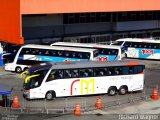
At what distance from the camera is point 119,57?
40.8m

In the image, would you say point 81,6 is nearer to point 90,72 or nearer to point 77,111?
point 90,72

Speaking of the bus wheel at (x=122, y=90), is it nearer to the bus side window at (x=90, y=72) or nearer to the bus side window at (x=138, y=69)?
the bus side window at (x=138, y=69)

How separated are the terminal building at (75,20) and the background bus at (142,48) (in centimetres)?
338

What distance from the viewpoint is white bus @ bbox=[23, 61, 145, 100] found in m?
27.1

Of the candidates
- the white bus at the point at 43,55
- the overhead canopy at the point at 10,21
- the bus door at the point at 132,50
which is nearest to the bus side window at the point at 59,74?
the white bus at the point at 43,55

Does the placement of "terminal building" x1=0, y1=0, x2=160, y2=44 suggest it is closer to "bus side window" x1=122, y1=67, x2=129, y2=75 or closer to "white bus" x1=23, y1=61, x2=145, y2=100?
Result: "white bus" x1=23, y1=61, x2=145, y2=100

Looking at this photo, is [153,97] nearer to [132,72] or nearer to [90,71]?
[132,72]

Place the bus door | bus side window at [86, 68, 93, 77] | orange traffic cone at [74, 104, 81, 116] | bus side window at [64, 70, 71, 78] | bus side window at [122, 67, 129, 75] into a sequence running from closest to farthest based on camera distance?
1. orange traffic cone at [74, 104, 81, 116]
2. bus side window at [64, 70, 71, 78]
3. bus side window at [86, 68, 93, 77]
4. bus side window at [122, 67, 129, 75]
5. the bus door

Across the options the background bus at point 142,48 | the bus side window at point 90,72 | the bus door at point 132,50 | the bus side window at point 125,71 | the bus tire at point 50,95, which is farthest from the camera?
the bus door at point 132,50

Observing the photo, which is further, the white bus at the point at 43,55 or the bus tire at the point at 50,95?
the white bus at the point at 43,55

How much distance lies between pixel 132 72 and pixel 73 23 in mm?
22356

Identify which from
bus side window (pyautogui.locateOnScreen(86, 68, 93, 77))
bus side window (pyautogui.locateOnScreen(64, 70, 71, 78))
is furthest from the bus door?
bus side window (pyautogui.locateOnScreen(64, 70, 71, 78))

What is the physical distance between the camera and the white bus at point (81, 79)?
2709cm

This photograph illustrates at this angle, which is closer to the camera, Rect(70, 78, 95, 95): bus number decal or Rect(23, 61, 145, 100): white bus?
Rect(23, 61, 145, 100): white bus
